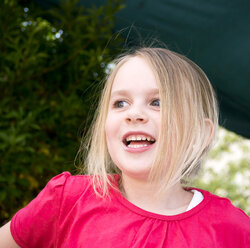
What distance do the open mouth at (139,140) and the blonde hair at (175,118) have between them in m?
0.03

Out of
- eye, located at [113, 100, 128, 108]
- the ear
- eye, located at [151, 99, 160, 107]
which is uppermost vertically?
eye, located at [151, 99, 160, 107]

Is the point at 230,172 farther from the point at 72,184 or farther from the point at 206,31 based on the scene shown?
the point at 72,184

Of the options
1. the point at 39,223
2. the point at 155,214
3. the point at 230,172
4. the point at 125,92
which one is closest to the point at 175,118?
the point at 125,92

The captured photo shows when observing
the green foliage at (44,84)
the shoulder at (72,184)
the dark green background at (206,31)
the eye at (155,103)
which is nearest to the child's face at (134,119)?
the eye at (155,103)

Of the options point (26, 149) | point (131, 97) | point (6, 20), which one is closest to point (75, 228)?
point (131, 97)

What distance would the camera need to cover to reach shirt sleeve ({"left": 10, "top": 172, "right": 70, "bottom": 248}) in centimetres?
139

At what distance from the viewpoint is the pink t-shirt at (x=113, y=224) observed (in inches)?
52.1

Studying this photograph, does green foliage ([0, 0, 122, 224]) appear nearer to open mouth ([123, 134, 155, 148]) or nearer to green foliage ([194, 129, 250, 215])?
open mouth ([123, 134, 155, 148])

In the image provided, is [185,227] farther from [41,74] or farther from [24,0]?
[24,0]

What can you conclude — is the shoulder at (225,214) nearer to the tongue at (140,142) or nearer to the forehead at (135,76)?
the tongue at (140,142)

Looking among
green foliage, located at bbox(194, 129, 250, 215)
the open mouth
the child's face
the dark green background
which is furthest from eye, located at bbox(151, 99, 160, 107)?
green foliage, located at bbox(194, 129, 250, 215)

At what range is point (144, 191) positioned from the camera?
144cm

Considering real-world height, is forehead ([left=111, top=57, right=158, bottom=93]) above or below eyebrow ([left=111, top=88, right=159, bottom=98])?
above

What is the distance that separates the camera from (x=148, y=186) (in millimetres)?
1432
